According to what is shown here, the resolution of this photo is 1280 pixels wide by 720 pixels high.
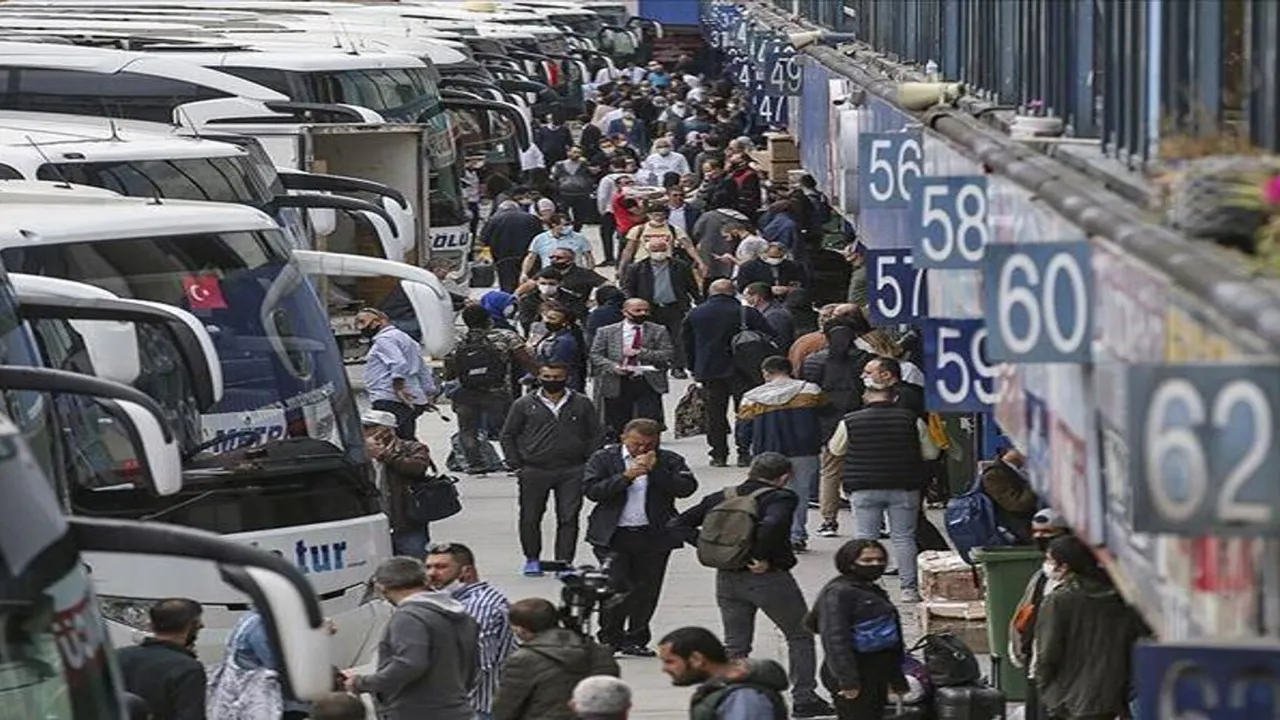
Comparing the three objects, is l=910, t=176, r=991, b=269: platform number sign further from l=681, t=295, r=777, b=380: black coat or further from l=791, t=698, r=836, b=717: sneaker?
l=681, t=295, r=777, b=380: black coat

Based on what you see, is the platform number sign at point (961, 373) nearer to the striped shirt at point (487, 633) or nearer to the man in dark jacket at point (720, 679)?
the man in dark jacket at point (720, 679)

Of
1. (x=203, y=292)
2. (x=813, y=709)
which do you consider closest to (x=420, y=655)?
(x=813, y=709)

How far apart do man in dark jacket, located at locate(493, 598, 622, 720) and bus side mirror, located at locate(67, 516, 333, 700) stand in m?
4.49

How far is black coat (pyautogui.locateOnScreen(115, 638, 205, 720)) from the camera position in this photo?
1388 centimetres

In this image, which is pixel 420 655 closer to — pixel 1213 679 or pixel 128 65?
pixel 1213 679

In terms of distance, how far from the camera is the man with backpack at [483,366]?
24.5 metres

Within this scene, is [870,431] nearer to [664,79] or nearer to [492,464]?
[492,464]

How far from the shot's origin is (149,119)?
3028 centimetres

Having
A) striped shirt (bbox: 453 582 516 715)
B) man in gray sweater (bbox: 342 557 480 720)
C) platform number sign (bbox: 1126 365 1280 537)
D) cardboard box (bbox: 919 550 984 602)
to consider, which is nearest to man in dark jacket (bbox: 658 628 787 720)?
man in gray sweater (bbox: 342 557 480 720)

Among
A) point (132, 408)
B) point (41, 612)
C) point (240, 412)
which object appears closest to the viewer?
point (41, 612)

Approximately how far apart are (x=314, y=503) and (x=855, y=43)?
45.3 ft

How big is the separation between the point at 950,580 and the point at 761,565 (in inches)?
79.7

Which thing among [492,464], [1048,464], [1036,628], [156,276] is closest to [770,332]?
[492,464]

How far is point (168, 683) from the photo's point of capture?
13.9m
